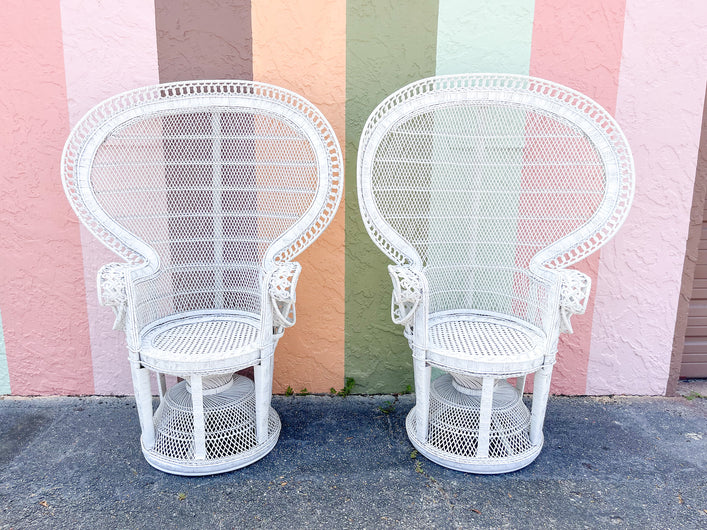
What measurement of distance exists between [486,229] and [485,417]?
0.88 m

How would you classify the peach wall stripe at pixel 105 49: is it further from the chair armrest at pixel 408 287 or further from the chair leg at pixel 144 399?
the chair armrest at pixel 408 287

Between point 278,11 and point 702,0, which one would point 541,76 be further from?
point 278,11

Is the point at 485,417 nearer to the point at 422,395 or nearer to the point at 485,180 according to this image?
the point at 422,395

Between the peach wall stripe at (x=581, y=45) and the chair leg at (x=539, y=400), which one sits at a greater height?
the peach wall stripe at (x=581, y=45)

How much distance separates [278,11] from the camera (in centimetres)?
220

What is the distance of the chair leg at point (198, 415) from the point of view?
1.77m

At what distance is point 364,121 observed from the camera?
2.29 meters

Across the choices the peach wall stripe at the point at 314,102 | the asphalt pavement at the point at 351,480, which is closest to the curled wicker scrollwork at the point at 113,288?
the asphalt pavement at the point at 351,480

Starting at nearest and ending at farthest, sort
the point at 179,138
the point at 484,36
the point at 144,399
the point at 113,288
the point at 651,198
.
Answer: the point at 113,288 < the point at 144,399 < the point at 179,138 < the point at 484,36 < the point at 651,198

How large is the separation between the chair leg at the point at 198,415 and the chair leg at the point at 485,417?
41.6 inches

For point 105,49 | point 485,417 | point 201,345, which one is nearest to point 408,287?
point 485,417

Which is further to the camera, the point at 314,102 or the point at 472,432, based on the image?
the point at 314,102

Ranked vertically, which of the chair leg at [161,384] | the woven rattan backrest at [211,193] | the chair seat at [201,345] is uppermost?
the woven rattan backrest at [211,193]

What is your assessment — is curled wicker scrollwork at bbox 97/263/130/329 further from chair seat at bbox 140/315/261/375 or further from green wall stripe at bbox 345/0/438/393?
green wall stripe at bbox 345/0/438/393
